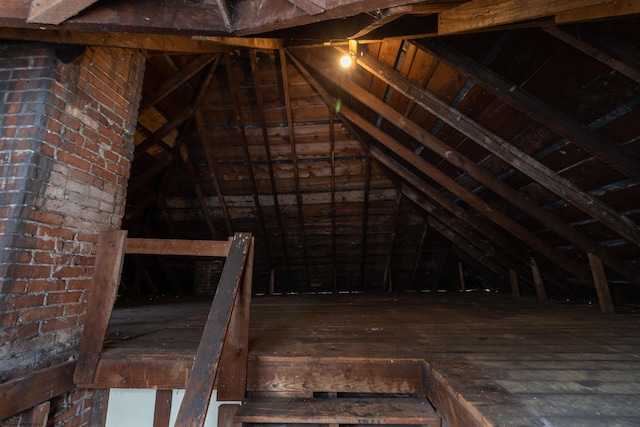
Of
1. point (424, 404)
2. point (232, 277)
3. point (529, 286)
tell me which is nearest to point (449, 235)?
point (529, 286)

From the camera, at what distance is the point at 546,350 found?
1.80m

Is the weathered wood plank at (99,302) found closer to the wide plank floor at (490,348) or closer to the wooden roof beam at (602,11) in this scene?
the wide plank floor at (490,348)

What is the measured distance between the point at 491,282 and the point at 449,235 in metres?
1.90

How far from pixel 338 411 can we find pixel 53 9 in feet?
7.57

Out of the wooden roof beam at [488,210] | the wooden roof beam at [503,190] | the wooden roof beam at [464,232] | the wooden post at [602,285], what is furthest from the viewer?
the wooden roof beam at [464,232]

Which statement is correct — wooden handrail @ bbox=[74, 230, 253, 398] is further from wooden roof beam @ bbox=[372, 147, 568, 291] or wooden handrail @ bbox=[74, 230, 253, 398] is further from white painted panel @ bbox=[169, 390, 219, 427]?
wooden roof beam @ bbox=[372, 147, 568, 291]

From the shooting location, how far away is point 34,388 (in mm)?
1463

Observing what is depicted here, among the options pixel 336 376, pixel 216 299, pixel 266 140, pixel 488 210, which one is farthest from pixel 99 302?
pixel 488 210

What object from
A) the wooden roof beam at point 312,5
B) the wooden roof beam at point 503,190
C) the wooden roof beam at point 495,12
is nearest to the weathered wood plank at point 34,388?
the wooden roof beam at point 312,5

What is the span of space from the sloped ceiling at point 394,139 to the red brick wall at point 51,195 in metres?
0.25

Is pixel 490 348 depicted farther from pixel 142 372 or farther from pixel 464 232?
pixel 464 232

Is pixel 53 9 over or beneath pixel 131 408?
over

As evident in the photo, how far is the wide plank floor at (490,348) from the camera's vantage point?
3.79 ft

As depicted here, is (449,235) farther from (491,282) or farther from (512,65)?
(512,65)
